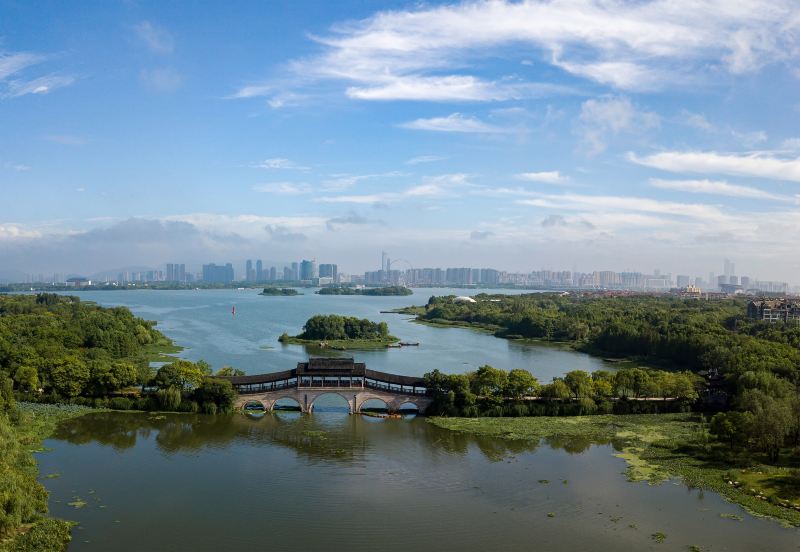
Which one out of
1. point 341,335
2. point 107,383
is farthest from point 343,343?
point 107,383

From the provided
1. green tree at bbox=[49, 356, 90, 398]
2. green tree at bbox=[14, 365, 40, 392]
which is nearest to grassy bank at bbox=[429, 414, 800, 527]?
green tree at bbox=[49, 356, 90, 398]

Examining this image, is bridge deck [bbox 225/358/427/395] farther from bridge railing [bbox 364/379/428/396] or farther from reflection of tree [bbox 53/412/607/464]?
reflection of tree [bbox 53/412/607/464]

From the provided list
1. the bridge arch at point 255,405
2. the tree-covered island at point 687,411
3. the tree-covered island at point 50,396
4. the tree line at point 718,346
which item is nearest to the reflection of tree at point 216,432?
the bridge arch at point 255,405

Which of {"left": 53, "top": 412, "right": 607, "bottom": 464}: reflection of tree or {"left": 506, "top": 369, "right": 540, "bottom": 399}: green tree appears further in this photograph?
{"left": 506, "top": 369, "right": 540, "bottom": 399}: green tree

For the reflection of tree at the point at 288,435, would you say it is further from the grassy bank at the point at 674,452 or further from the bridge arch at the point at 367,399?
the grassy bank at the point at 674,452

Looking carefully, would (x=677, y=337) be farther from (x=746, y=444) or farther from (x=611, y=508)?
(x=611, y=508)
